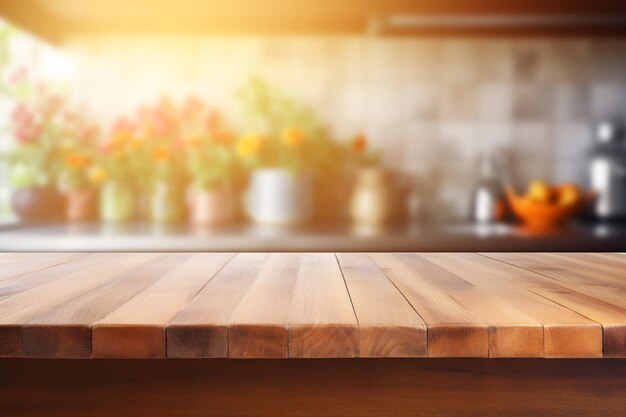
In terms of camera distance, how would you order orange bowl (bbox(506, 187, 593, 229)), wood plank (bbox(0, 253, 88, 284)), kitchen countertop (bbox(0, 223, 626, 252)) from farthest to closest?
orange bowl (bbox(506, 187, 593, 229)) → kitchen countertop (bbox(0, 223, 626, 252)) → wood plank (bbox(0, 253, 88, 284))

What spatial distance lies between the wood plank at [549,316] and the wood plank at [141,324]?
41 centimetres

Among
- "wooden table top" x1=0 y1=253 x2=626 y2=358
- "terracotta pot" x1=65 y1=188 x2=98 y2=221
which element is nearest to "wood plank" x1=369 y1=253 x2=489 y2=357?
"wooden table top" x1=0 y1=253 x2=626 y2=358

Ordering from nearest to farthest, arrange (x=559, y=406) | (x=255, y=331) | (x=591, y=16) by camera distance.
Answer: (x=255, y=331) < (x=559, y=406) < (x=591, y=16)

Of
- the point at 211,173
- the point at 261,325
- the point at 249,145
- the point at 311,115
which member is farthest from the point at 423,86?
the point at 261,325

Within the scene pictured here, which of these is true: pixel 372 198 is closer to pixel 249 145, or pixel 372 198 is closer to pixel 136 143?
pixel 249 145

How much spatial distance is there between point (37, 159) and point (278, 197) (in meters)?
1.00

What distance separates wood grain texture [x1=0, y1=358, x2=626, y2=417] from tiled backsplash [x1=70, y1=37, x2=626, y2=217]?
178cm

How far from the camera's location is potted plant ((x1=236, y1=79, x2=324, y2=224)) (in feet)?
7.39

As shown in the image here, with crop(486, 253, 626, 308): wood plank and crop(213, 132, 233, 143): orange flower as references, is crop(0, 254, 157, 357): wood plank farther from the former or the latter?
crop(213, 132, 233, 143): orange flower

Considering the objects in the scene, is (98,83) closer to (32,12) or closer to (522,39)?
(32,12)

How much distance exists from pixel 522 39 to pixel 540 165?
55cm

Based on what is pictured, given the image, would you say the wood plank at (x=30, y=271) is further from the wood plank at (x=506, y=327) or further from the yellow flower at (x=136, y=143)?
the yellow flower at (x=136, y=143)

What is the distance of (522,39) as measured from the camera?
8.09 feet

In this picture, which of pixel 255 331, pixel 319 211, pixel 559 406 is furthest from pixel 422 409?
pixel 319 211
